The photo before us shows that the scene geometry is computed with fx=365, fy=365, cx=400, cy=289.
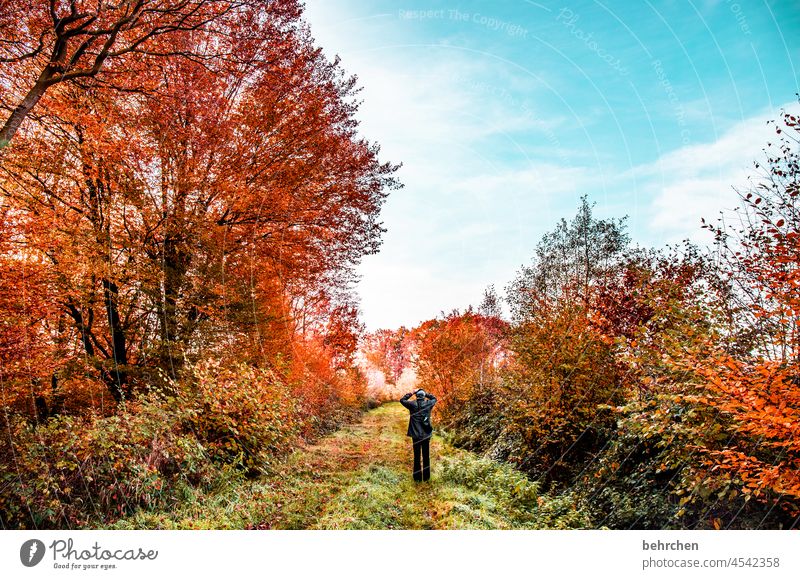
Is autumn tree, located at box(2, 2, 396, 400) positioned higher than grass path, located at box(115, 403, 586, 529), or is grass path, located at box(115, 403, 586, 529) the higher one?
autumn tree, located at box(2, 2, 396, 400)

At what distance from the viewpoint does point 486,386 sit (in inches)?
457

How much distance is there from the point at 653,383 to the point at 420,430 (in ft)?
12.2

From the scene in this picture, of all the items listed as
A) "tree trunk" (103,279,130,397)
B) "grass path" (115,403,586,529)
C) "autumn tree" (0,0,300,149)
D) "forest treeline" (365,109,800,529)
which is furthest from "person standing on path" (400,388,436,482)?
"autumn tree" (0,0,300,149)

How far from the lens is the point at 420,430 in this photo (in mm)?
6492

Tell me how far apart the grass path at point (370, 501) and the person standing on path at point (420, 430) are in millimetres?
202

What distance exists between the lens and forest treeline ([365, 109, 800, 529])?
137 inches
